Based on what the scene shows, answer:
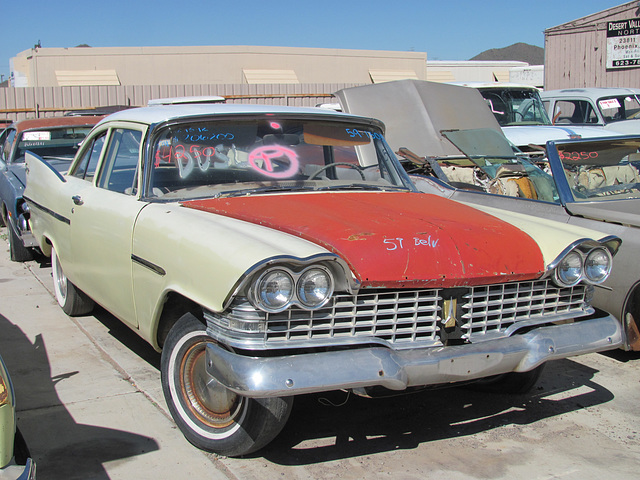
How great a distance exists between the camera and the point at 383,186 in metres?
4.23

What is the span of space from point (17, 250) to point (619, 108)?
31.8 ft

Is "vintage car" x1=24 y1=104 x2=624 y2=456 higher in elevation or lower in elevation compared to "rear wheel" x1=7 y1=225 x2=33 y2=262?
higher

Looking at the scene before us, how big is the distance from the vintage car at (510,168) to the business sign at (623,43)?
1112cm

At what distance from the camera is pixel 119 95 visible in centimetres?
2025

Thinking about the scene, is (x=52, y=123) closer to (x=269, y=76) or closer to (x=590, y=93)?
(x=590, y=93)

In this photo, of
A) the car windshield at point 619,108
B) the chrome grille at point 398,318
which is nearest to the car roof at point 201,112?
the chrome grille at point 398,318

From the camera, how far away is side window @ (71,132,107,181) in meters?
4.72

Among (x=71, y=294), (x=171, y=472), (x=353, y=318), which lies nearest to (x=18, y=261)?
(x=71, y=294)

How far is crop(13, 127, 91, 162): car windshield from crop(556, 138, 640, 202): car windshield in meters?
5.39

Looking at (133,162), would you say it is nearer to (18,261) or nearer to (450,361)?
(450,361)

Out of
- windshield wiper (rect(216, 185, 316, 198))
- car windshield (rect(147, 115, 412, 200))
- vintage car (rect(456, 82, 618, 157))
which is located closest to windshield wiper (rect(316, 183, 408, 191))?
car windshield (rect(147, 115, 412, 200))

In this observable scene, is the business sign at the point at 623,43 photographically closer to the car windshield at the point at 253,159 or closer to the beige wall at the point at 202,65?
the beige wall at the point at 202,65

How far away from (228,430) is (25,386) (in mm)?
1616

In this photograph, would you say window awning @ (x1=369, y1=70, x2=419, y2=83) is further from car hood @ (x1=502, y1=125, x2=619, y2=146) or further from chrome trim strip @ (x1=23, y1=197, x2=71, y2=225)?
chrome trim strip @ (x1=23, y1=197, x2=71, y2=225)
